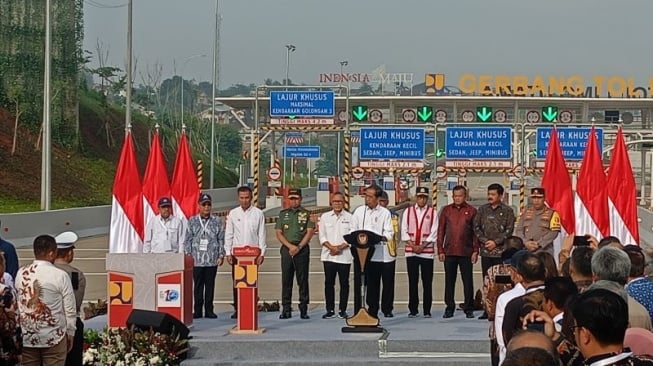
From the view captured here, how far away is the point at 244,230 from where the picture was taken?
14.0 meters

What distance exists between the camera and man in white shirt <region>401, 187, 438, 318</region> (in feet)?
48.3

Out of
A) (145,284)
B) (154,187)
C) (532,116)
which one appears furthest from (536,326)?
(532,116)

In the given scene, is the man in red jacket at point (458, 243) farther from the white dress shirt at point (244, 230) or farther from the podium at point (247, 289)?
the podium at point (247, 289)

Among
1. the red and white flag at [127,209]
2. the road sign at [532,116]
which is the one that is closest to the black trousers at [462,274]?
the red and white flag at [127,209]

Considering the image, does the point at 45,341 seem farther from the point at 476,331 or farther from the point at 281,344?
the point at 476,331

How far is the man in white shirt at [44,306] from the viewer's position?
27.8 ft

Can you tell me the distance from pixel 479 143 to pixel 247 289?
2702 cm

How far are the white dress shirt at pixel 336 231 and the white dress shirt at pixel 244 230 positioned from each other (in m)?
0.83

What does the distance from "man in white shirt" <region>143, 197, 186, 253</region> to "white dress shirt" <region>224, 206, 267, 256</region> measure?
633 millimetres

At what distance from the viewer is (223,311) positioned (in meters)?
16.1

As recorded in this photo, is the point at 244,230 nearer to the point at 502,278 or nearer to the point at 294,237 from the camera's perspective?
the point at 294,237

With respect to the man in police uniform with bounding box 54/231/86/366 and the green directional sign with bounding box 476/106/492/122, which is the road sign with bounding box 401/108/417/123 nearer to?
the green directional sign with bounding box 476/106/492/122

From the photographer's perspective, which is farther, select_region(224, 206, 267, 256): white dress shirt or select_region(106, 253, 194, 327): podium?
select_region(224, 206, 267, 256): white dress shirt

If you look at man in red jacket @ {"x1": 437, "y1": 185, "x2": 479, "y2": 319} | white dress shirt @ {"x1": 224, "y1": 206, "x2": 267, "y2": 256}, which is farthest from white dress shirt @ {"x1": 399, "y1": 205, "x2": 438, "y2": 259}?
white dress shirt @ {"x1": 224, "y1": 206, "x2": 267, "y2": 256}
